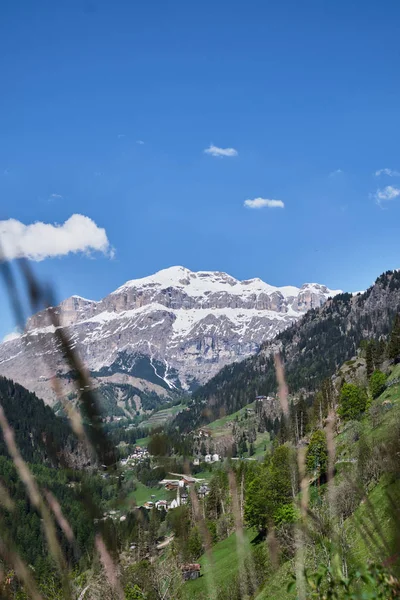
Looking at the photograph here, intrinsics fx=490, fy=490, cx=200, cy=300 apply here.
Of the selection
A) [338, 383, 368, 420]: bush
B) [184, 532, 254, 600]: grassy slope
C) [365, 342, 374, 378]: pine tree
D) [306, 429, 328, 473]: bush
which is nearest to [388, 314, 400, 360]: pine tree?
[365, 342, 374, 378]: pine tree

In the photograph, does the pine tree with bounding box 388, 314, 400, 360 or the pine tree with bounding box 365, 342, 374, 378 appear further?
the pine tree with bounding box 365, 342, 374, 378

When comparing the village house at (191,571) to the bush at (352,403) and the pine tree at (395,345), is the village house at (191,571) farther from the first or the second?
the pine tree at (395,345)

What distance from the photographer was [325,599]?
2.09 m

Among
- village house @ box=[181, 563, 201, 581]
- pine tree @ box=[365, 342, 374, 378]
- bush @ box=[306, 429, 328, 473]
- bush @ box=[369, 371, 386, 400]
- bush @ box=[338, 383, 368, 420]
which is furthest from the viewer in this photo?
pine tree @ box=[365, 342, 374, 378]

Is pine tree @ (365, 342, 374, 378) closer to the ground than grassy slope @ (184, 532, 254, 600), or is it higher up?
higher up

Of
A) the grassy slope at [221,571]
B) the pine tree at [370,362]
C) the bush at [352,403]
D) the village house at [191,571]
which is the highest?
the pine tree at [370,362]

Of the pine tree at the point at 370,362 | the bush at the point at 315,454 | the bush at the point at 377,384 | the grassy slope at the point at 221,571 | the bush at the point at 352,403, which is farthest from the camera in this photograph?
the pine tree at the point at 370,362

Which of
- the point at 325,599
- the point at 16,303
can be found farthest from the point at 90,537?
the point at 325,599

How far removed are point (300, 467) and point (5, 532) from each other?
4.71 feet

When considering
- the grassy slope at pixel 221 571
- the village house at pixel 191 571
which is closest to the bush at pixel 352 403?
the grassy slope at pixel 221 571

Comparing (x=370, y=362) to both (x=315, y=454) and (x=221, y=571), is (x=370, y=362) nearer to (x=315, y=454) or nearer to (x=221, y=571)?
(x=221, y=571)

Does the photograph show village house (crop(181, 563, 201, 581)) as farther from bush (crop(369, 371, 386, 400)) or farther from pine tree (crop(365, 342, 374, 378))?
pine tree (crop(365, 342, 374, 378))

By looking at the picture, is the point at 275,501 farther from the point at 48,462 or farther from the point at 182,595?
the point at 48,462

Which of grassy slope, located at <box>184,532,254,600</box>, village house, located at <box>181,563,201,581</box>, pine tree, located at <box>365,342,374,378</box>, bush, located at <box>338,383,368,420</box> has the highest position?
pine tree, located at <box>365,342,374,378</box>
